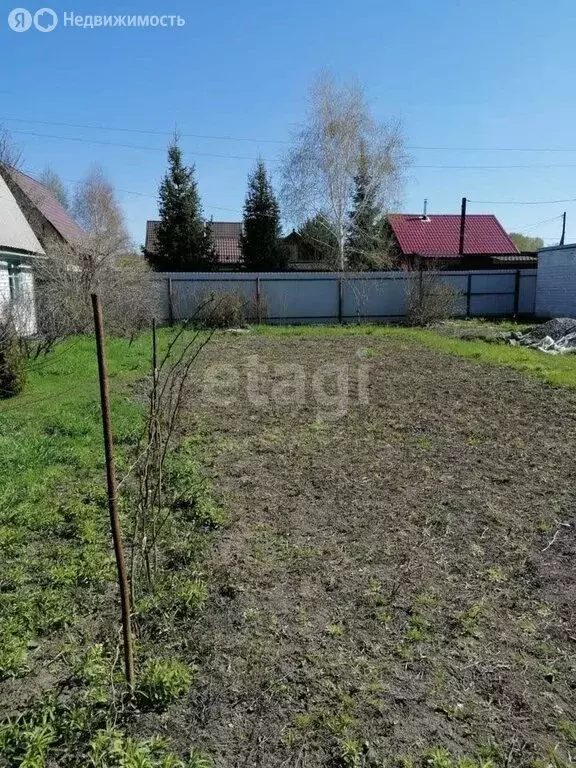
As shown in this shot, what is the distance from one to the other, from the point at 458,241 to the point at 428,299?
1082cm

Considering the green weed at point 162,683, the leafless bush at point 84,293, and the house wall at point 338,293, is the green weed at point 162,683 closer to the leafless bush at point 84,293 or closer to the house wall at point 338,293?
the leafless bush at point 84,293

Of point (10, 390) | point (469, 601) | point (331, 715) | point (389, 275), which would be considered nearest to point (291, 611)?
point (331, 715)

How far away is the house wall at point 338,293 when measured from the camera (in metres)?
15.8

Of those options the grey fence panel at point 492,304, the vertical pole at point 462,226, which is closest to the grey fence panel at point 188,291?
the grey fence panel at point 492,304

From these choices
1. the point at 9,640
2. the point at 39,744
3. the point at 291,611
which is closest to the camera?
the point at 39,744

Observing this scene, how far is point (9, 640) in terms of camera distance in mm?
2107

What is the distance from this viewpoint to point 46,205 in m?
18.7

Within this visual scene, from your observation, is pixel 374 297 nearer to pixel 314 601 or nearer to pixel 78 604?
pixel 314 601

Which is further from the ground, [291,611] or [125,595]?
[125,595]

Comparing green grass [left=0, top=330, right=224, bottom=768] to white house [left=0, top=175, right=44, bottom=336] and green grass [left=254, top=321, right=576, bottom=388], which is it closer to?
green grass [left=254, top=321, right=576, bottom=388]

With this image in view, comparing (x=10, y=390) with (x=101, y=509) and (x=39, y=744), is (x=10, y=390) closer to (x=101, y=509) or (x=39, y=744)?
(x=101, y=509)

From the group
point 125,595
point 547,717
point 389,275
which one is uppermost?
point 389,275

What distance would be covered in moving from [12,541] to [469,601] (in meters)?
2.45

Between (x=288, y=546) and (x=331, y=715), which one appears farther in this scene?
(x=288, y=546)
